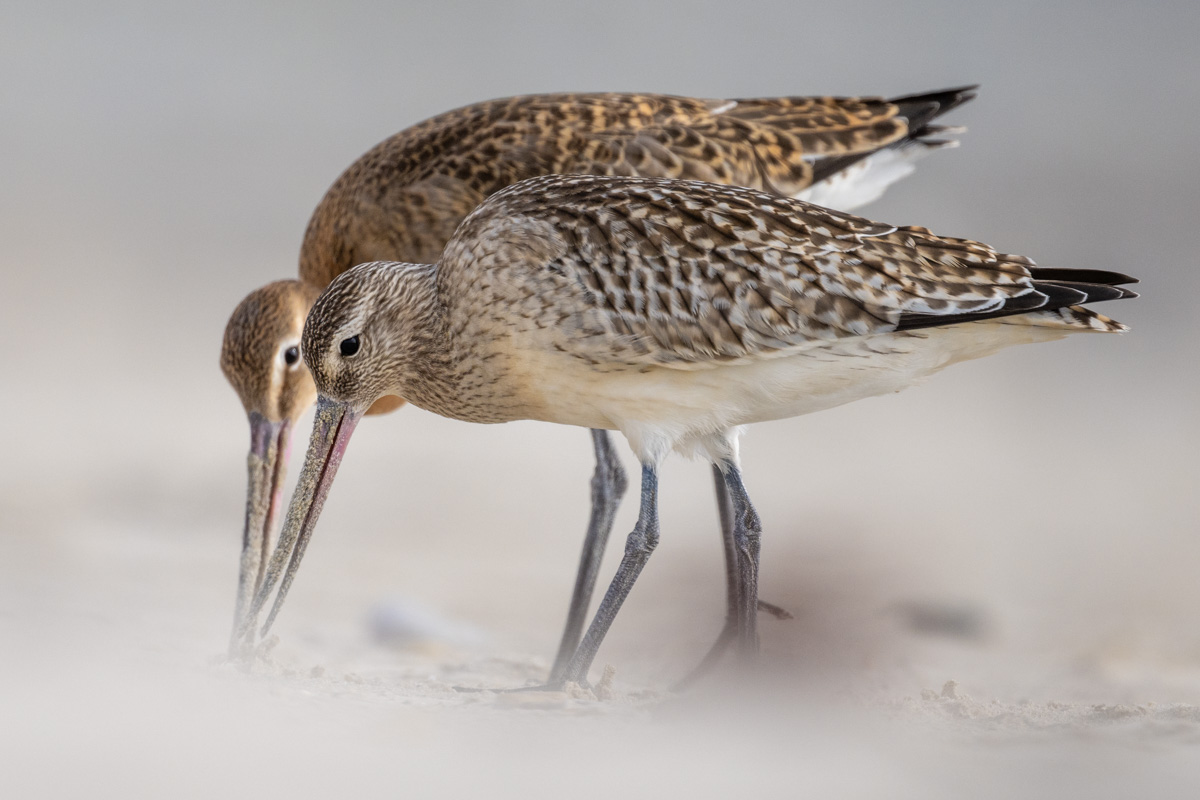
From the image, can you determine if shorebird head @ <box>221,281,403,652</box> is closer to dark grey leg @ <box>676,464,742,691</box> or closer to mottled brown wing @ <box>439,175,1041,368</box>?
mottled brown wing @ <box>439,175,1041,368</box>

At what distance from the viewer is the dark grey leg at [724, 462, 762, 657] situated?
4.27m

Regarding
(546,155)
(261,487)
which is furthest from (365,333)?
(546,155)

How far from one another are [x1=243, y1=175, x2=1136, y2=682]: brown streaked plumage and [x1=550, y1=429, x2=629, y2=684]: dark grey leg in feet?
3.09

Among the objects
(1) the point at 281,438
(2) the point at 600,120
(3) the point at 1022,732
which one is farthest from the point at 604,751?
(2) the point at 600,120

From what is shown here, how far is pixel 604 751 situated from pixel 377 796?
0.70 meters

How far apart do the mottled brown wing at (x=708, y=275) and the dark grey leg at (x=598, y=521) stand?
141 centimetres

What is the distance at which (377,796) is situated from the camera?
2.95 metres

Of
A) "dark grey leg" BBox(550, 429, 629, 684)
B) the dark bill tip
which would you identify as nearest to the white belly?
"dark grey leg" BBox(550, 429, 629, 684)

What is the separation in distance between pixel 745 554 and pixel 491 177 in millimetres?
1914

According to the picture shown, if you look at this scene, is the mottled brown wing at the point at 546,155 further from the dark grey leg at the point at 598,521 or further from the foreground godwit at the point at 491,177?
the dark grey leg at the point at 598,521

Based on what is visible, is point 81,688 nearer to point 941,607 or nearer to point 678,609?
point 678,609

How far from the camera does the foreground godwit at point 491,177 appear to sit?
5.08 m

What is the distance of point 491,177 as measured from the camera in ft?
17.1

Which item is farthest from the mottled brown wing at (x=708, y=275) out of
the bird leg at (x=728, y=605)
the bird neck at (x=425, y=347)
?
the bird leg at (x=728, y=605)
